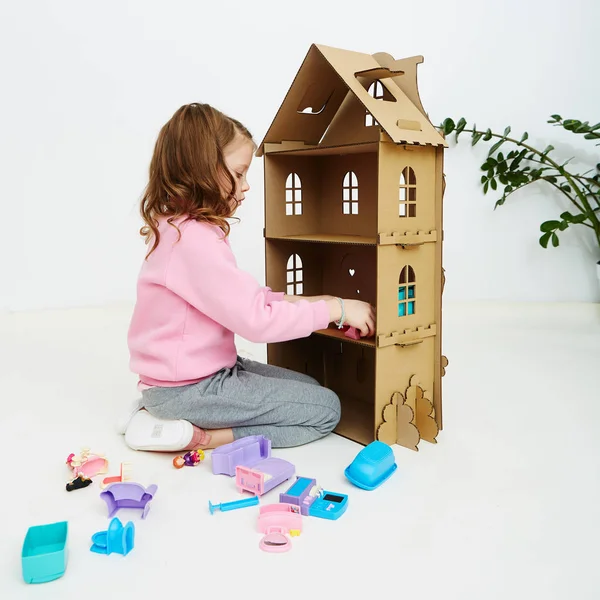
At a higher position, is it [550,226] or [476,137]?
[476,137]

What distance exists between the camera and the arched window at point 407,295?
133 centimetres

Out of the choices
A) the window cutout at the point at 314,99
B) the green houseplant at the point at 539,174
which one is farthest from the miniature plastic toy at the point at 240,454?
the green houseplant at the point at 539,174

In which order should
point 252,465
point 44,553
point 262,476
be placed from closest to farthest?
point 44,553 → point 262,476 → point 252,465

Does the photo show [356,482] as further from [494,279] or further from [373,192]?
[494,279]

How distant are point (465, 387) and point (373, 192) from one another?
22.6 inches

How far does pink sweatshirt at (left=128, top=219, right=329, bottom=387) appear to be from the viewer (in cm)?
125

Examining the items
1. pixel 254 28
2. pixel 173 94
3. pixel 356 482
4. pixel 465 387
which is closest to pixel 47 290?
pixel 173 94

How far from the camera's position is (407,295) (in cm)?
134

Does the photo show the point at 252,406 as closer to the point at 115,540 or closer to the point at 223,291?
→ the point at 223,291

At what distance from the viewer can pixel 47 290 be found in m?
2.75

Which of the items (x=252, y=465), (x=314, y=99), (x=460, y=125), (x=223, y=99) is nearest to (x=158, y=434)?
(x=252, y=465)

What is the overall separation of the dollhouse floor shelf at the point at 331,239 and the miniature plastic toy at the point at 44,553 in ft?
2.36

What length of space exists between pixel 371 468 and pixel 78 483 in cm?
50

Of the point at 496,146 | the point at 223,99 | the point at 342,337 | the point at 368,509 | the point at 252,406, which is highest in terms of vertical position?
the point at 223,99
